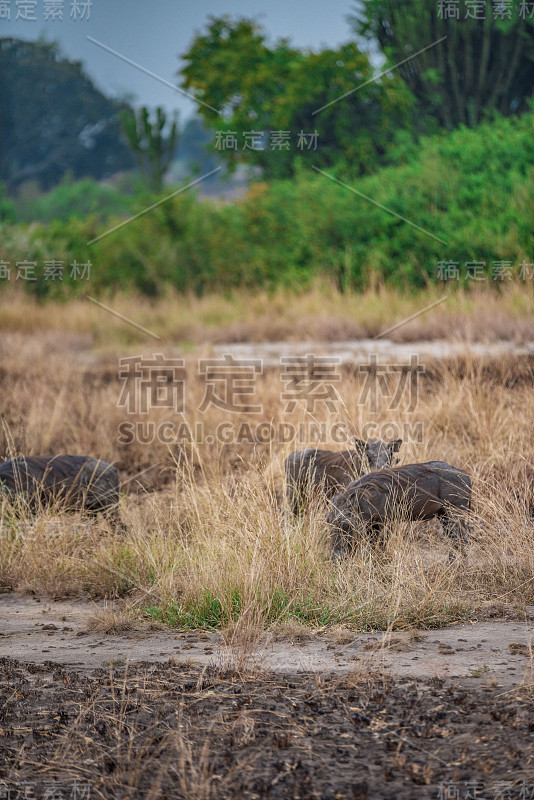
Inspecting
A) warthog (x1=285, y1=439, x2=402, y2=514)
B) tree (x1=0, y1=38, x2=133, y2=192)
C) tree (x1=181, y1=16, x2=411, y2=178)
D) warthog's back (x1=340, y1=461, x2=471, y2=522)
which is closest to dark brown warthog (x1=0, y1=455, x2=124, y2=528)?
warthog (x1=285, y1=439, x2=402, y2=514)

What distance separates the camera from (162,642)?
12.7 ft

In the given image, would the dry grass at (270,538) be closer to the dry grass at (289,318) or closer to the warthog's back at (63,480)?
the warthog's back at (63,480)

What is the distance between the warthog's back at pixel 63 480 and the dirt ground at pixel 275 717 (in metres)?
2.12

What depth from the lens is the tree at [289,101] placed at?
62.3ft

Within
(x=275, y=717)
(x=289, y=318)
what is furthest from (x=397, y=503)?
(x=289, y=318)

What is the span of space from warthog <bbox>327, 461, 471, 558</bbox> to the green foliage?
9.04 metres

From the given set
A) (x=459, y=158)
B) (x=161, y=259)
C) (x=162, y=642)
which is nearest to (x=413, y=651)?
(x=162, y=642)

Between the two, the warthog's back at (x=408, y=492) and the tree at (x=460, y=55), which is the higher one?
the tree at (x=460, y=55)

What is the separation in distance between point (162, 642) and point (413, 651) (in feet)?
3.66

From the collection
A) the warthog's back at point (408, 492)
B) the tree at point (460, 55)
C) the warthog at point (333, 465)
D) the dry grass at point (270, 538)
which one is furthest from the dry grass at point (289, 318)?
the tree at point (460, 55)

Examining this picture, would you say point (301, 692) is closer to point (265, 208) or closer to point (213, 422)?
point (213, 422)

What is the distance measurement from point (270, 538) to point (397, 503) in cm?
74

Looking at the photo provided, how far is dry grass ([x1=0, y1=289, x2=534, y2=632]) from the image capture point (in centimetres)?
406

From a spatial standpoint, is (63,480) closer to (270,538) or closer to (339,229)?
(270,538)
